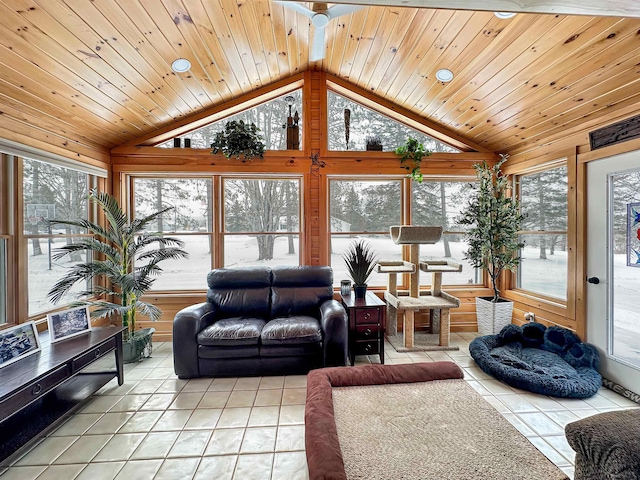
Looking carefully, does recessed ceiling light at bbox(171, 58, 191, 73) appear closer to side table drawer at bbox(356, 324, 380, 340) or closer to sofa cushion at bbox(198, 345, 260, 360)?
sofa cushion at bbox(198, 345, 260, 360)

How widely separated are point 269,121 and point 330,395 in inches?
135

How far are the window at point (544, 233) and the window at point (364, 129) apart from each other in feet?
3.64

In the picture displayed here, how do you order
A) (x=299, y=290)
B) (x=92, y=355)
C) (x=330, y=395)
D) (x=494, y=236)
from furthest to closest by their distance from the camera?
(x=494, y=236), (x=299, y=290), (x=92, y=355), (x=330, y=395)

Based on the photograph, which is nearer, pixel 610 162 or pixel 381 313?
pixel 610 162

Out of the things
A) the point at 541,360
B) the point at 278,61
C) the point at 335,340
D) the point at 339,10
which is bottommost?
the point at 541,360

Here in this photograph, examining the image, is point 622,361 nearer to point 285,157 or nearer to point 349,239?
point 349,239

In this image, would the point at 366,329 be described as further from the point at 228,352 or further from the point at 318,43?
the point at 318,43

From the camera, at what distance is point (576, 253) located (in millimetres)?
3064

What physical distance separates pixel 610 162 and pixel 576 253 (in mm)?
Result: 921

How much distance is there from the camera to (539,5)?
4.87 feet

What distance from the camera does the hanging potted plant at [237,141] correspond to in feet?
12.0

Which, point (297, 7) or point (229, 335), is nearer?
point (297, 7)

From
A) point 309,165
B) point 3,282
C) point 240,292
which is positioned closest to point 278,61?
point 309,165

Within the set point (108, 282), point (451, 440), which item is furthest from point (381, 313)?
point (108, 282)
